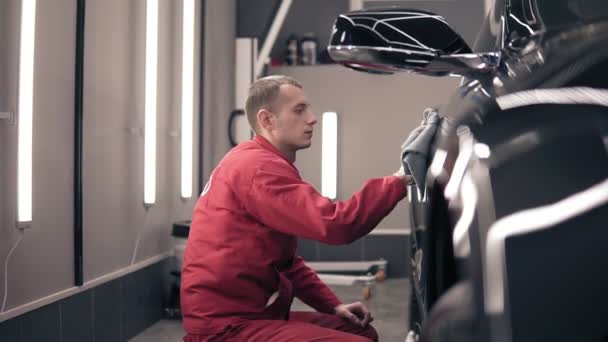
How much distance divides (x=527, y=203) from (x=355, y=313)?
1.40 metres

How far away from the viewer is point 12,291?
2.31m

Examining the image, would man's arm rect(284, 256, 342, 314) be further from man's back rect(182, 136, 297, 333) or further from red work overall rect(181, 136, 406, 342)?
man's back rect(182, 136, 297, 333)

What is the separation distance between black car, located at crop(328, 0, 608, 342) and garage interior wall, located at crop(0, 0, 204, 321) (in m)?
1.74

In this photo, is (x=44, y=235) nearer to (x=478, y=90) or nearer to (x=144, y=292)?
(x=144, y=292)

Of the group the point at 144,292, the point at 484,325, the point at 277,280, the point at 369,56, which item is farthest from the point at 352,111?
the point at 484,325

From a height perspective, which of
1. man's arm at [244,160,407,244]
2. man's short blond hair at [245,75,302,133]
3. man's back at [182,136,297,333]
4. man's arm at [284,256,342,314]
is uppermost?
man's short blond hair at [245,75,302,133]

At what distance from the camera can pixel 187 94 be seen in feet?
14.1

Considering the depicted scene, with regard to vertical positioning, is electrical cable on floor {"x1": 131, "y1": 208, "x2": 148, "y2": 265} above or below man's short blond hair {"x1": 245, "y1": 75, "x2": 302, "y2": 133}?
below

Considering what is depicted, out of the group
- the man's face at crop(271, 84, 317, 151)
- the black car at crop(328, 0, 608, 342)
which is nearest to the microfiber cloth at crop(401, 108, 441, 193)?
the black car at crop(328, 0, 608, 342)

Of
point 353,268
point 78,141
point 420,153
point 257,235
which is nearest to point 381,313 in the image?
point 353,268

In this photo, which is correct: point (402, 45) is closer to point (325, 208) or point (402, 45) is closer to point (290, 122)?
point (325, 208)

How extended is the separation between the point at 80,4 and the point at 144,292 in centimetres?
151

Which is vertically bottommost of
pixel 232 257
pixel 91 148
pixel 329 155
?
pixel 232 257

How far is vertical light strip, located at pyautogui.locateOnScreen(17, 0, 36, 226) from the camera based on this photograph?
232 cm
